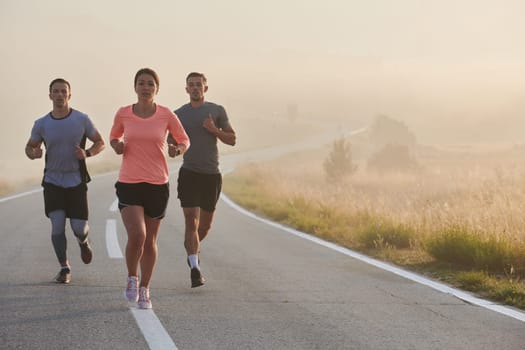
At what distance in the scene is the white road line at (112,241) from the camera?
29.1 feet

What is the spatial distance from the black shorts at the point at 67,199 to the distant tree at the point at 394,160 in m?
32.7

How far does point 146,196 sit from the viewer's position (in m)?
5.76

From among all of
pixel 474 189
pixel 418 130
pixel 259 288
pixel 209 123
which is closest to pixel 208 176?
pixel 209 123

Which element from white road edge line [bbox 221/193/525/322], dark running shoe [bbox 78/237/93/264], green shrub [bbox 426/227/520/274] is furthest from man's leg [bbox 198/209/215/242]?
green shrub [bbox 426/227/520/274]

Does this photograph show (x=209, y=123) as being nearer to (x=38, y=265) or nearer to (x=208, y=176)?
(x=208, y=176)

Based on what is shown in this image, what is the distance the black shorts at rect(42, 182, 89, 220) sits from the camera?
6598 millimetres

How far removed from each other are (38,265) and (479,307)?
4574 millimetres

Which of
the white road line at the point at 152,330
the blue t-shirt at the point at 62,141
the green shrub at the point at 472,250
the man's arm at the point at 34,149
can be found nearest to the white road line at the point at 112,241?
the blue t-shirt at the point at 62,141

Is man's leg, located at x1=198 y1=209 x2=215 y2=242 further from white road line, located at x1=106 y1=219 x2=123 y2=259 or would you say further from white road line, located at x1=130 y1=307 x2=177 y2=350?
white road line, located at x1=130 y1=307 x2=177 y2=350

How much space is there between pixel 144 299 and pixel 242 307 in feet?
2.56

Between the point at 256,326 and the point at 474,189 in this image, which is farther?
the point at 474,189

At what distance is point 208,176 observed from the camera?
274 inches

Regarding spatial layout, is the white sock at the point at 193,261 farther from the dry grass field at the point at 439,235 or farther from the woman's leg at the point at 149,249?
the dry grass field at the point at 439,235

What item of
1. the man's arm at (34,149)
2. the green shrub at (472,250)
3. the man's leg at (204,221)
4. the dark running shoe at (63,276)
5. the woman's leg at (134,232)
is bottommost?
the green shrub at (472,250)
